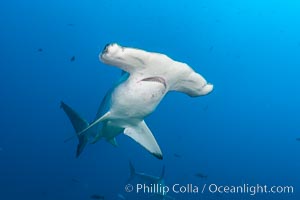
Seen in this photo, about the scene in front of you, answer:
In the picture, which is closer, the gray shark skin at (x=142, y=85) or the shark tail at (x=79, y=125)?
the gray shark skin at (x=142, y=85)

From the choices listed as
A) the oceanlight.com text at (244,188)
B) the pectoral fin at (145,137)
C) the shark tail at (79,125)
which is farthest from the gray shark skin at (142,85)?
the oceanlight.com text at (244,188)

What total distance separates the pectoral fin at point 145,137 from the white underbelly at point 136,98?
1.59 feet

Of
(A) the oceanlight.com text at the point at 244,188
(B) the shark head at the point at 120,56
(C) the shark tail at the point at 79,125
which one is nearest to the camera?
(B) the shark head at the point at 120,56

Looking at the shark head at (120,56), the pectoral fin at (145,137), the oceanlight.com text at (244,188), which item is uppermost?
the oceanlight.com text at (244,188)

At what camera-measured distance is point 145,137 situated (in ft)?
13.3

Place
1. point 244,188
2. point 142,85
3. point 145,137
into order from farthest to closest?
point 244,188 < point 145,137 < point 142,85

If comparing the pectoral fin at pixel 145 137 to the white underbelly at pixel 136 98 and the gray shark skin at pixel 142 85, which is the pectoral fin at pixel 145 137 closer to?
the gray shark skin at pixel 142 85

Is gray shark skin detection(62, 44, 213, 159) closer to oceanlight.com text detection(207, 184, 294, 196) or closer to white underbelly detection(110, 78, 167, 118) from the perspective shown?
white underbelly detection(110, 78, 167, 118)

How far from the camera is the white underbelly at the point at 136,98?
2980 mm

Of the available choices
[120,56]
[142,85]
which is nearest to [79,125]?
[142,85]

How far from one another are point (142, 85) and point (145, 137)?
4.17ft

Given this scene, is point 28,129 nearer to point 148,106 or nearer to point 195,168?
point 195,168

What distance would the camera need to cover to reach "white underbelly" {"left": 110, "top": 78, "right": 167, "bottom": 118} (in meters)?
2.98

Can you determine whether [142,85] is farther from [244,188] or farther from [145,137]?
[244,188]
